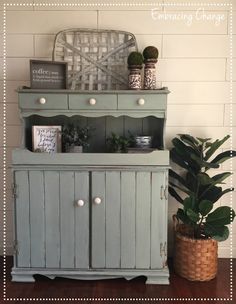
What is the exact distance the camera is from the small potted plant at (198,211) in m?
2.37

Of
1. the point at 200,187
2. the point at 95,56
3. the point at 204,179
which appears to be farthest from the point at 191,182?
the point at 95,56

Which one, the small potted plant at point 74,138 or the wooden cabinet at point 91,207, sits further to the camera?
the small potted plant at point 74,138

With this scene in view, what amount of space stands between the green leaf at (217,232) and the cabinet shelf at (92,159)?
1.55 feet

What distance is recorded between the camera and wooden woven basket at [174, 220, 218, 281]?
244 cm

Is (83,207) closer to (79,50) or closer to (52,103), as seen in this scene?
(52,103)

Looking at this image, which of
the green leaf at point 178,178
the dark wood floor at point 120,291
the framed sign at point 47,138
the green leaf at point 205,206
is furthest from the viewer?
the green leaf at point 178,178

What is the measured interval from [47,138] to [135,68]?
70cm

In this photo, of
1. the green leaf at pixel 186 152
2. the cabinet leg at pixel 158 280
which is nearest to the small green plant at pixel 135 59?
the green leaf at pixel 186 152

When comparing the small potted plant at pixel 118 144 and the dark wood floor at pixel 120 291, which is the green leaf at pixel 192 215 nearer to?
the dark wood floor at pixel 120 291

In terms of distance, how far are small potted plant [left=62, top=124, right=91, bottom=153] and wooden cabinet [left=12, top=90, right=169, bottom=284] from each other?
13cm

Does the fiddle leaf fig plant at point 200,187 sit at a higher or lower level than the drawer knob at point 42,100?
lower

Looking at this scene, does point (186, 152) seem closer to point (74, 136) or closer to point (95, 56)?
point (74, 136)

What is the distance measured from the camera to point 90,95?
7.70 ft

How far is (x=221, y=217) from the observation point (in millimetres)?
2371
